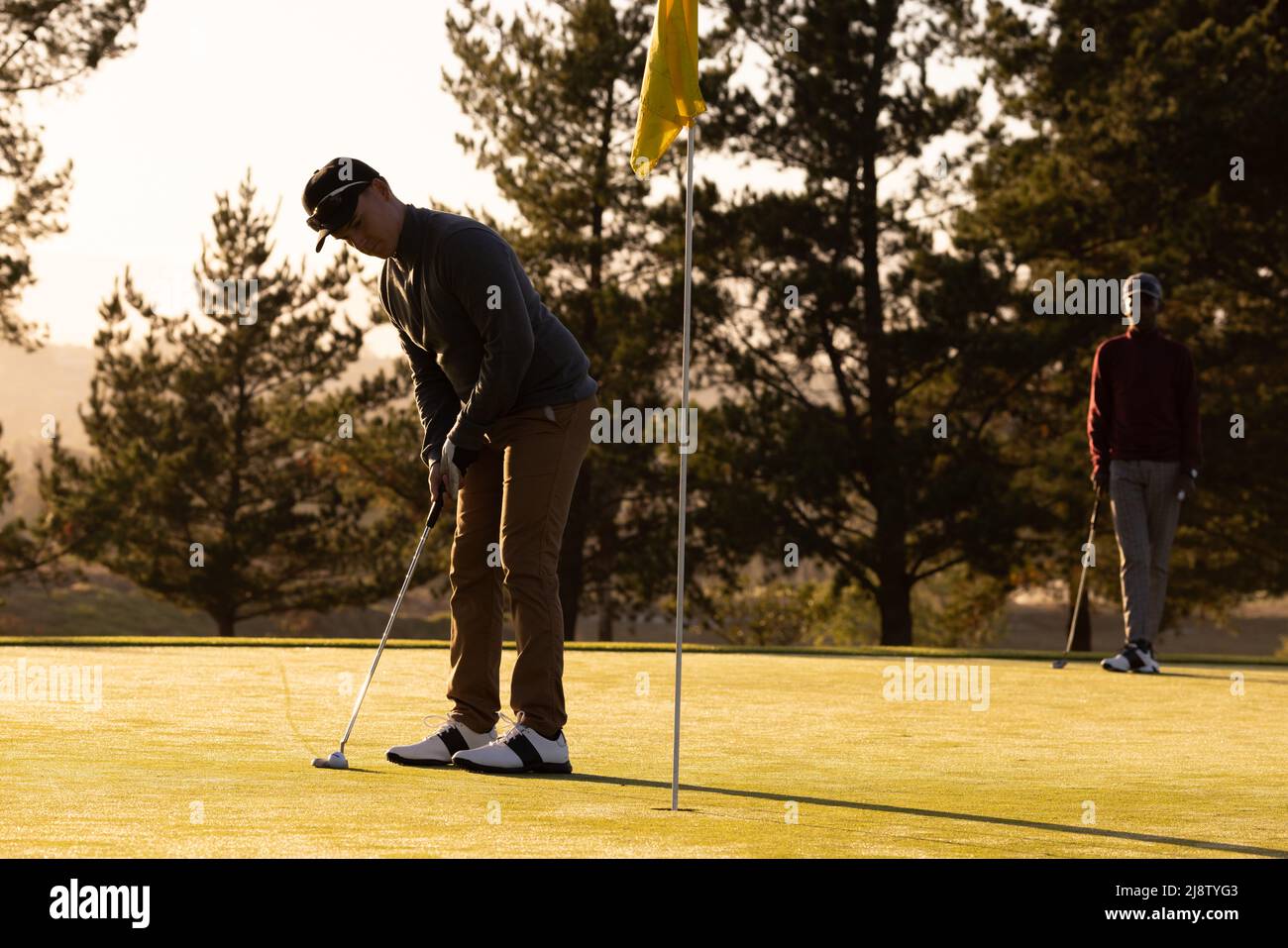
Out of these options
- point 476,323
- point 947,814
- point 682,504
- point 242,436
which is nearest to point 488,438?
point 476,323

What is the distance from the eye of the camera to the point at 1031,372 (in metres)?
30.7

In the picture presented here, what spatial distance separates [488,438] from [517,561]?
1.55 feet

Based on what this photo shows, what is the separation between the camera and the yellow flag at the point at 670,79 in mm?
5102

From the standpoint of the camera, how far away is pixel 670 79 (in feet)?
17.2

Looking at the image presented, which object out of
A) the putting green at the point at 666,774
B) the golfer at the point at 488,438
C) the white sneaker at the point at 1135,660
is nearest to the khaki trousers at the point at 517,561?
the golfer at the point at 488,438

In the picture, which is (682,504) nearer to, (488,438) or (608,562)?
(488,438)

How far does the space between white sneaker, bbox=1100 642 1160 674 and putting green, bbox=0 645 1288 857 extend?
868 millimetres

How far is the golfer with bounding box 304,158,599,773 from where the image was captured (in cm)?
520

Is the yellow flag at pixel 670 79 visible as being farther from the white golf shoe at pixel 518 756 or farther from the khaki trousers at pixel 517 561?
the white golf shoe at pixel 518 756

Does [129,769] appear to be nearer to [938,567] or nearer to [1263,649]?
[938,567]

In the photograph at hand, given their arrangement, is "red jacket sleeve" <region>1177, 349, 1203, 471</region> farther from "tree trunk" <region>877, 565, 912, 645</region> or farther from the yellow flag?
"tree trunk" <region>877, 565, 912, 645</region>

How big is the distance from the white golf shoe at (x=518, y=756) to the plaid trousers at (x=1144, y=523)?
19.4 feet
